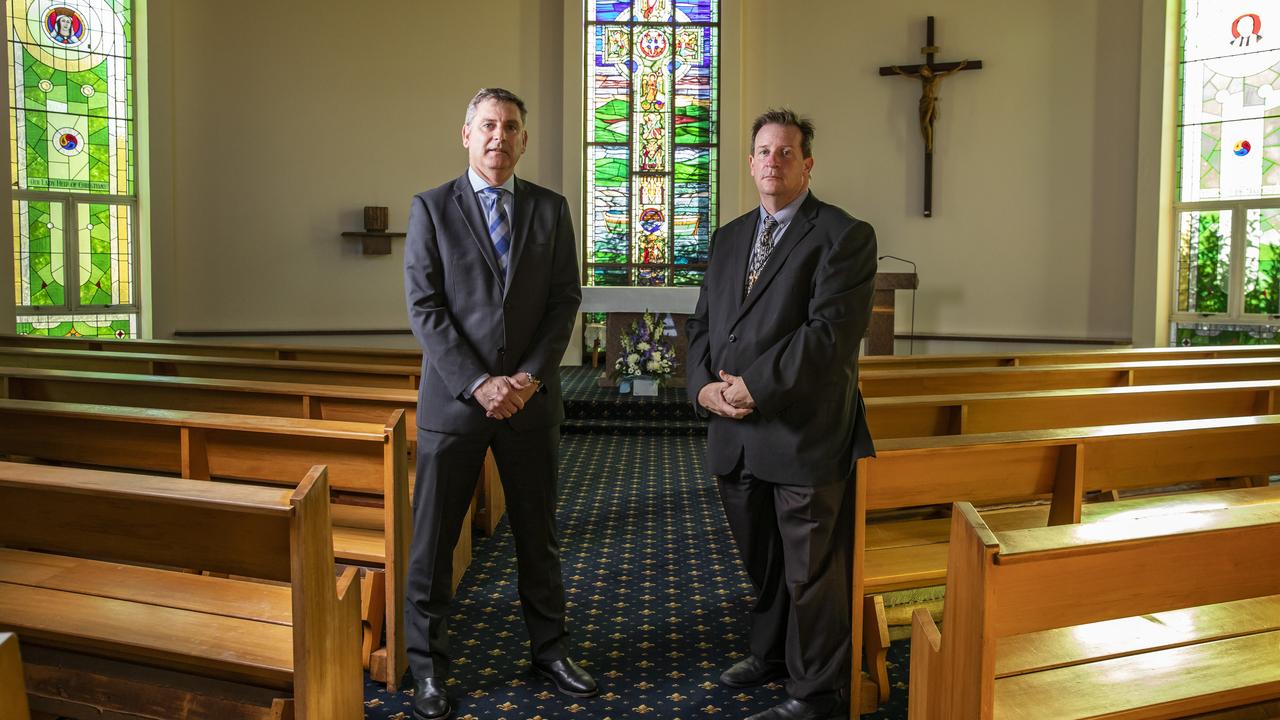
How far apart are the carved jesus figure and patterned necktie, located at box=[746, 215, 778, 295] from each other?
6.50 meters

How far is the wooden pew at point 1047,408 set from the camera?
293cm

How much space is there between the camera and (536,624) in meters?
2.38

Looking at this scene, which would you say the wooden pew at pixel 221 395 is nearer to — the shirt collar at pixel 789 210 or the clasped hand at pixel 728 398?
the clasped hand at pixel 728 398

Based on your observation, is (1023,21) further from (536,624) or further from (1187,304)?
(536,624)

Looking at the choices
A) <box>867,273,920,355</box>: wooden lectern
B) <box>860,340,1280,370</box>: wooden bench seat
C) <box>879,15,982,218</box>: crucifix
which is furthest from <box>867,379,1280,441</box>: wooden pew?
<box>879,15,982,218</box>: crucifix

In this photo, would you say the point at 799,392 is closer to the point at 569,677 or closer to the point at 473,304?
the point at 473,304

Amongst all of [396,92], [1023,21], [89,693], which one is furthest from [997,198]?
[89,693]

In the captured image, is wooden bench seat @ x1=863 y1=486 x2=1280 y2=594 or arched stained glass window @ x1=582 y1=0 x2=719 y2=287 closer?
wooden bench seat @ x1=863 y1=486 x2=1280 y2=594

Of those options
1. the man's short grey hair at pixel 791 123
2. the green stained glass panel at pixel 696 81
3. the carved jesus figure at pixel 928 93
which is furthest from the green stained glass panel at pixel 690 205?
the man's short grey hair at pixel 791 123

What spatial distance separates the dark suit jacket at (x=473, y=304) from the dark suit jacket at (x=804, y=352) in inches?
16.8

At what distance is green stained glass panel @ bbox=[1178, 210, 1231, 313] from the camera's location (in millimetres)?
7320

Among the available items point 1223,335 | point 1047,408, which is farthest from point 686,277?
point 1047,408

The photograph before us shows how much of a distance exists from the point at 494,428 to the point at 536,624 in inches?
20.7

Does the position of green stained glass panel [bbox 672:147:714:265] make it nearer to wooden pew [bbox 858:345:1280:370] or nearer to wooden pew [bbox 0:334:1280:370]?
wooden pew [bbox 0:334:1280:370]
